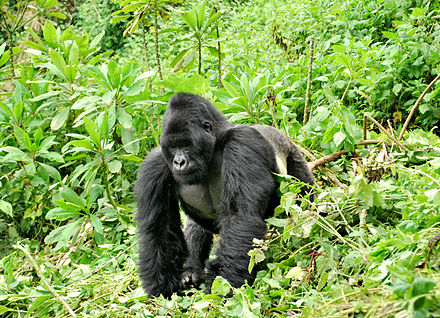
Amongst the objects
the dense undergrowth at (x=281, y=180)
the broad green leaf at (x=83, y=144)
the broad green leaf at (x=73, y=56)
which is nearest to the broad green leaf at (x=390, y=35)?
the dense undergrowth at (x=281, y=180)

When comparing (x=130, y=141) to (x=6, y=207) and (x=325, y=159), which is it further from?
(x=325, y=159)

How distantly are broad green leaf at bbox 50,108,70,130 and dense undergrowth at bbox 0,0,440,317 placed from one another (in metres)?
0.02

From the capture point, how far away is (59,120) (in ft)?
15.9

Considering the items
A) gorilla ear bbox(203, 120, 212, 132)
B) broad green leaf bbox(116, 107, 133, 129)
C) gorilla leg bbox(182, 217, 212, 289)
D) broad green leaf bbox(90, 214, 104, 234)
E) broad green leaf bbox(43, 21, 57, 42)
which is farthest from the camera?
broad green leaf bbox(43, 21, 57, 42)

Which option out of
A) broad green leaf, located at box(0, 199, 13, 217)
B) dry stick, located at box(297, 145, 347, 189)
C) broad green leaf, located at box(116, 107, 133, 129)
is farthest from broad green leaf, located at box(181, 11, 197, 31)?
broad green leaf, located at box(0, 199, 13, 217)

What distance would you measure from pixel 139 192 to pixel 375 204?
5.65 feet

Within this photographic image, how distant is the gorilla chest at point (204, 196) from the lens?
3.68 meters

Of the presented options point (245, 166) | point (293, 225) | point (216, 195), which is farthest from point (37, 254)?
point (293, 225)

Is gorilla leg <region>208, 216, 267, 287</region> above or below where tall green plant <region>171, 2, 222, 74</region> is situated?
below

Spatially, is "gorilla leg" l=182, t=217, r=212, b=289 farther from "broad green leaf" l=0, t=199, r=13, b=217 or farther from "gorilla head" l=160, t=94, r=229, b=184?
"broad green leaf" l=0, t=199, r=13, b=217

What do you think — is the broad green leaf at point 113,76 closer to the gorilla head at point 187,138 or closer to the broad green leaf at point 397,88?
the gorilla head at point 187,138

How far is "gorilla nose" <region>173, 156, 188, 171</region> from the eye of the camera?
3375mm

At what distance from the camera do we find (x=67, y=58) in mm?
5500

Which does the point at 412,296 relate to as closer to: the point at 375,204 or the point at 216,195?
the point at 375,204
